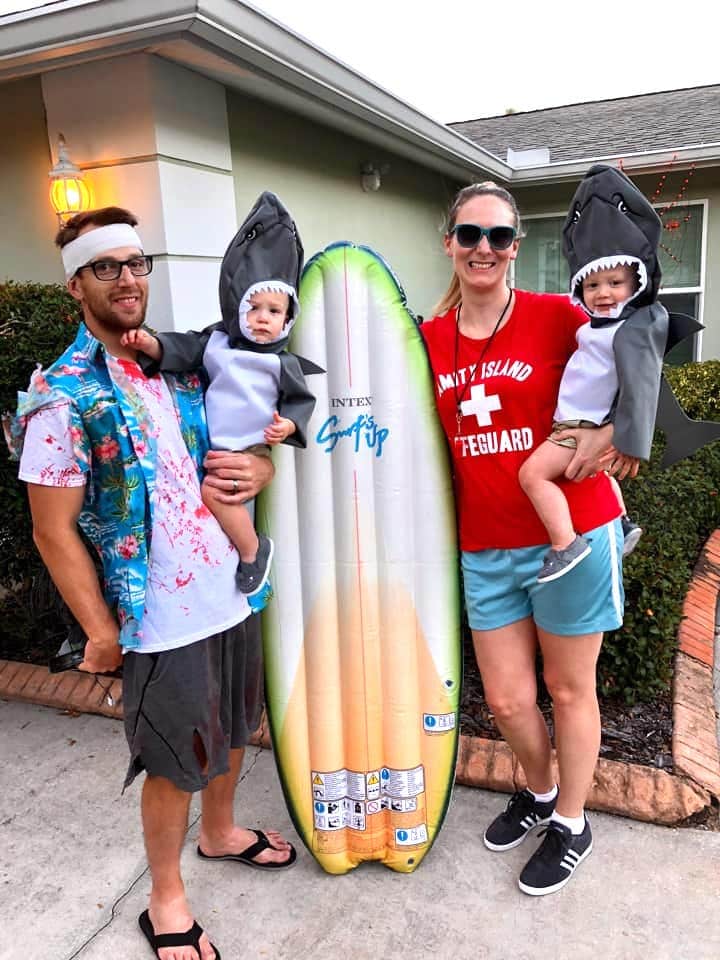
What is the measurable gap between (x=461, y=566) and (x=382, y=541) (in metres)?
0.25

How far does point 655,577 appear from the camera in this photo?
3027 millimetres

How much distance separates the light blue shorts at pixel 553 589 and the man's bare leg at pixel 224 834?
98 cm

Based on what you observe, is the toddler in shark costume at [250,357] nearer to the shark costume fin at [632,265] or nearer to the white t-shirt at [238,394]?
the white t-shirt at [238,394]

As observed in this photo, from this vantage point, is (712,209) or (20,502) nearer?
(20,502)

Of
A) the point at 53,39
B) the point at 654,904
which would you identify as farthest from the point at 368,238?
the point at 654,904

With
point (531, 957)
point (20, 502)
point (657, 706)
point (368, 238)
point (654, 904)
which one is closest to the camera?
point (531, 957)

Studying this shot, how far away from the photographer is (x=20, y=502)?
3.18 meters

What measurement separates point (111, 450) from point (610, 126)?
8834 mm

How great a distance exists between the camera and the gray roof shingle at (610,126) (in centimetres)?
702

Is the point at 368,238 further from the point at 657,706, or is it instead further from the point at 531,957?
the point at 531,957

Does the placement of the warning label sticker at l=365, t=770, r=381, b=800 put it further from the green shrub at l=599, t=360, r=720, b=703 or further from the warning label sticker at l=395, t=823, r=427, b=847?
the green shrub at l=599, t=360, r=720, b=703

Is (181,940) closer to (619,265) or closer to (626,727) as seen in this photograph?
(626,727)

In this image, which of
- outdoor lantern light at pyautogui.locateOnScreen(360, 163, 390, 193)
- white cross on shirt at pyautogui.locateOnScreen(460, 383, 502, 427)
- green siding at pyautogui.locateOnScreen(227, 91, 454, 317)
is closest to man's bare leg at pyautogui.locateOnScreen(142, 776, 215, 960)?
white cross on shirt at pyautogui.locateOnScreen(460, 383, 502, 427)

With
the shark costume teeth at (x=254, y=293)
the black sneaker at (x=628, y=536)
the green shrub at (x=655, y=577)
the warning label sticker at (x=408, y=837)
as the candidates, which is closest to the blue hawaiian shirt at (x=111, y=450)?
the shark costume teeth at (x=254, y=293)
